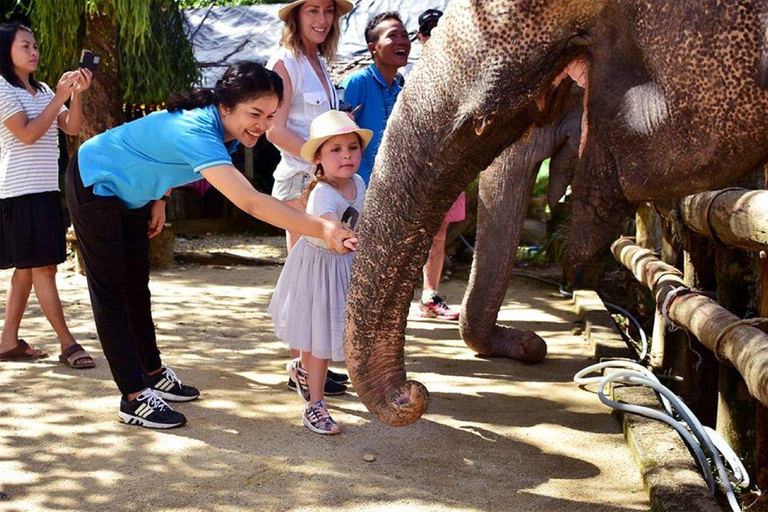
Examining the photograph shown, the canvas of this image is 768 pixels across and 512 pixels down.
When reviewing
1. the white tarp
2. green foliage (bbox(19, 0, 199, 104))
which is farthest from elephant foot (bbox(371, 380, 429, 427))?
the white tarp

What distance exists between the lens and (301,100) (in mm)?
4859

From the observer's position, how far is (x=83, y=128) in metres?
8.66

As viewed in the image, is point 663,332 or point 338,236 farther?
point 663,332

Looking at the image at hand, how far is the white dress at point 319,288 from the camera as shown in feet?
13.7

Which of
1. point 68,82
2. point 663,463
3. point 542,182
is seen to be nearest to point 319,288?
point 663,463

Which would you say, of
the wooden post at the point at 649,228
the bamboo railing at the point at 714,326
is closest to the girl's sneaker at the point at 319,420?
the bamboo railing at the point at 714,326

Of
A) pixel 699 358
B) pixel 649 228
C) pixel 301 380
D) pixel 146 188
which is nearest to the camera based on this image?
pixel 146 188

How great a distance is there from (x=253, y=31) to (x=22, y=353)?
8.02 m

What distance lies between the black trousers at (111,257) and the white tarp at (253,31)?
6.95m

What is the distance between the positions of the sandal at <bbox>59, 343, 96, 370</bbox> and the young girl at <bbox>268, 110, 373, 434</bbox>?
145cm

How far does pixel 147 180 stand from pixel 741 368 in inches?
93.8

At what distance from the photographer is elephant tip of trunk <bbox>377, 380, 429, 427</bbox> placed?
9.35 ft

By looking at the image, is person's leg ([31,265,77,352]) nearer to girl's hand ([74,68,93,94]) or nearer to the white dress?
girl's hand ([74,68,93,94])

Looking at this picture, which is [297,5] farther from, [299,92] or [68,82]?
[68,82]
